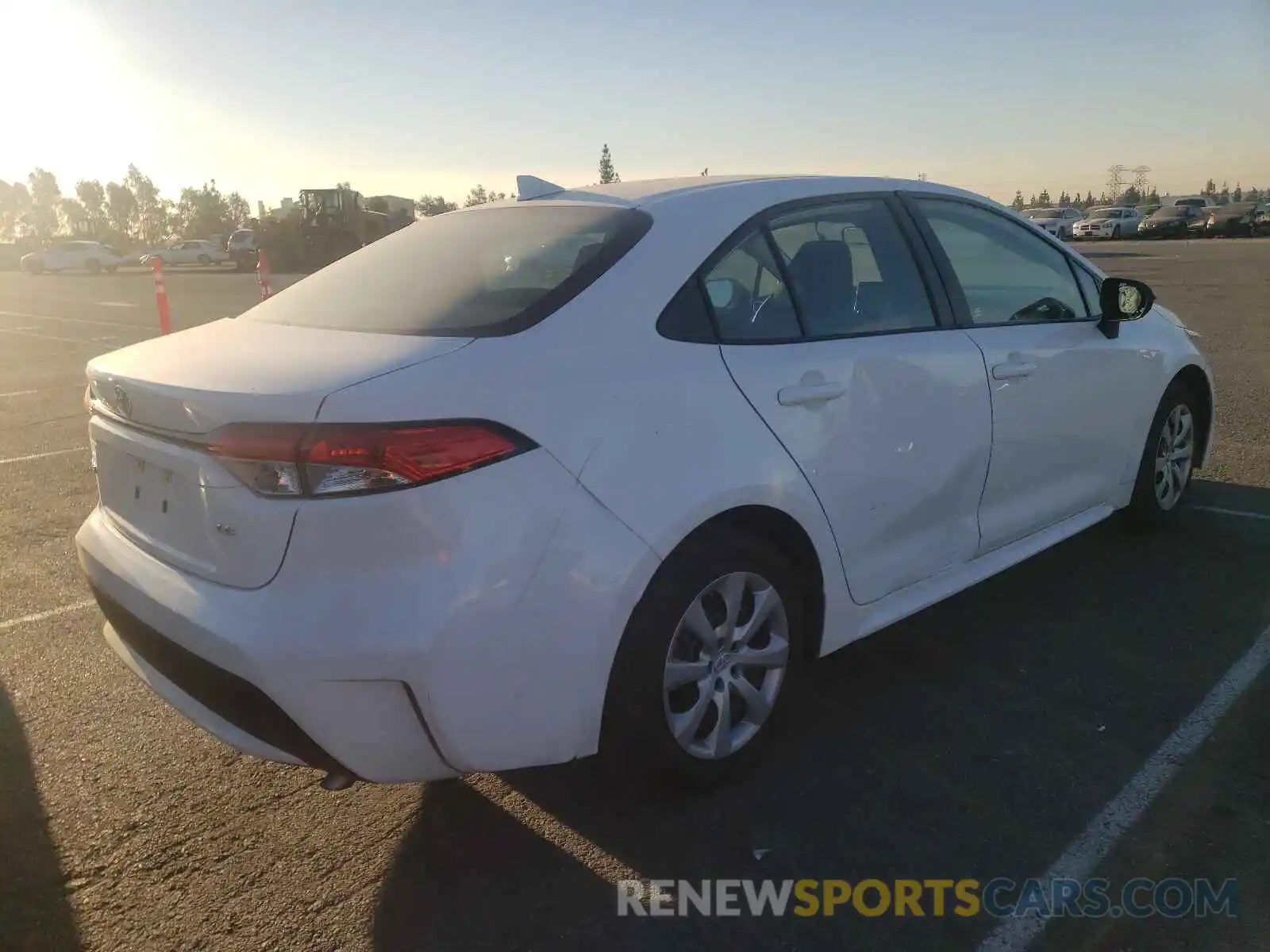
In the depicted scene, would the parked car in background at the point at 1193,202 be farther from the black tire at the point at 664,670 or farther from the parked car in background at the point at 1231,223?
the black tire at the point at 664,670

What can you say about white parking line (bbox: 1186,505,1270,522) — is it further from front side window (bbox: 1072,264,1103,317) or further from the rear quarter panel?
the rear quarter panel

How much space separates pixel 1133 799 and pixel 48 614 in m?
4.06

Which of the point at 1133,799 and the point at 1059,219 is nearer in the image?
the point at 1133,799

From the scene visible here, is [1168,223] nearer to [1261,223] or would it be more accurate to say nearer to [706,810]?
[1261,223]

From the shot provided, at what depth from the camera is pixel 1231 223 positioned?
43531 mm

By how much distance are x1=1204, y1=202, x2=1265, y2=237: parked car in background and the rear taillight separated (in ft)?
161

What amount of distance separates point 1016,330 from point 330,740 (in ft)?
9.29

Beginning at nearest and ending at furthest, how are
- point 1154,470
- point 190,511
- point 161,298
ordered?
point 190,511, point 1154,470, point 161,298

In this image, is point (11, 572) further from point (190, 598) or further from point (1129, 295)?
point (1129, 295)

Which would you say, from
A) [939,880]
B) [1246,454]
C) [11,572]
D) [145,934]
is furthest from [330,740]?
[1246,454]

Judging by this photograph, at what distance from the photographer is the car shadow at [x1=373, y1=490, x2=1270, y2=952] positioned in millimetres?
2365

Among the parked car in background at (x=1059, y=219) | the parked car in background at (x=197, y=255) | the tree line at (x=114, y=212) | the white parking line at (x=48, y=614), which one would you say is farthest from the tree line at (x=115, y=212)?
the white parking line at (x=48, y=614)

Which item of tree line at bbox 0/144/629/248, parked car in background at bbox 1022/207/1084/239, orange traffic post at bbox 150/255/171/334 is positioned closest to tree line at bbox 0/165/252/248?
tree line at bbox 0/144/629/248

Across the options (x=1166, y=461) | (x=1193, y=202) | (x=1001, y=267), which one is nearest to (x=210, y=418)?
(x=1001, y=267)
